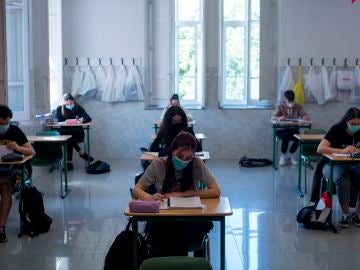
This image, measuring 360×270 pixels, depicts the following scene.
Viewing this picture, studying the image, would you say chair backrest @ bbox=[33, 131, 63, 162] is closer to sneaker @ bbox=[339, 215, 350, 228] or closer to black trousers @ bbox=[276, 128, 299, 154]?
sneaker @ bbox=[339, 215, 350, 228]

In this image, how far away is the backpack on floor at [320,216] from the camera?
5555 millimetres

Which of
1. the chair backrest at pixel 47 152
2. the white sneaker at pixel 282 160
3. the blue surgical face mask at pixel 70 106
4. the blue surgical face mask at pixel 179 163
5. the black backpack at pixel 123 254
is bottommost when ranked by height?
the white sneaker at pixel 282 160

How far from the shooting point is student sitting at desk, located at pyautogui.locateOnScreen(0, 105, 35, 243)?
17.9ft

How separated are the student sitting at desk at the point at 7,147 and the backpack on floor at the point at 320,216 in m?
2.88

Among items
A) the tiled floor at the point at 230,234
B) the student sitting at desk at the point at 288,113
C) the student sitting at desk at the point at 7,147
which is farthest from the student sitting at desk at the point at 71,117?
the student sitting at desk at the point at 7,147

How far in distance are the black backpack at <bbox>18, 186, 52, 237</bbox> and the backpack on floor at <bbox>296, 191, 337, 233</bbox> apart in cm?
263

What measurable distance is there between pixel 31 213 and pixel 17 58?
3.37 m

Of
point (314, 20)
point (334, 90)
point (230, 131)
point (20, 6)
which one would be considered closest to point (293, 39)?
point (314, 20)

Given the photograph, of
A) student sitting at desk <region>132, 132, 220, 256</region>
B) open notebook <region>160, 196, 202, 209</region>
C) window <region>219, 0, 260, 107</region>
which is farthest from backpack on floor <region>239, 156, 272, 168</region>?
open notebook <region>160, 196, 202, 209</region>

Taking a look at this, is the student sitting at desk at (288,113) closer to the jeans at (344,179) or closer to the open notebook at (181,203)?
the jeans at (344,179)

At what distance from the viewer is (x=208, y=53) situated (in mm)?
10227

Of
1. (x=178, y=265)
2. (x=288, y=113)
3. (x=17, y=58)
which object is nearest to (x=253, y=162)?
(x=288, y=113)

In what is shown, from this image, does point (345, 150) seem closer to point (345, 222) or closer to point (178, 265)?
point (345, 222)

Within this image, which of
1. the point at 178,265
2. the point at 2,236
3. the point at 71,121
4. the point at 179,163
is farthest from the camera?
the point at 71,121
